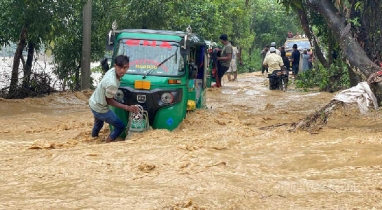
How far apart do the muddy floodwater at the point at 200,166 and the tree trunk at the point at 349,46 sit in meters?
0.63

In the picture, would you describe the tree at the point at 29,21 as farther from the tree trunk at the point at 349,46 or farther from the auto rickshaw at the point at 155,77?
the tree trunk at the point at 349,46

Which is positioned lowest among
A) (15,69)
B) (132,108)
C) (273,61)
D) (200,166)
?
(200,166)

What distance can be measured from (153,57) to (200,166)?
295 cm

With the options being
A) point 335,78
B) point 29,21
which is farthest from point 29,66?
point 335,78

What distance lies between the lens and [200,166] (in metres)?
6.55

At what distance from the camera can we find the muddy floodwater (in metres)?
5.25

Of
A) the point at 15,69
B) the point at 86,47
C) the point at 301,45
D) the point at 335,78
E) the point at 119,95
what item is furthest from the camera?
the point at 301,45

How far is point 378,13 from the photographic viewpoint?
10.6 meters

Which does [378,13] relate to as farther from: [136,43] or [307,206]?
[307,206]

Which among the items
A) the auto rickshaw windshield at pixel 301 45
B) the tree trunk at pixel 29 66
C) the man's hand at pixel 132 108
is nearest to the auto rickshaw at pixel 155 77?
the man's hand at pixel 132 108

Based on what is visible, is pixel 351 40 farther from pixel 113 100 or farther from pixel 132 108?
pixel 113 100

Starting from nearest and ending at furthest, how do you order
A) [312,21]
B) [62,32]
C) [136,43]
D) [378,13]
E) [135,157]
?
[135,157]
[136,43]
[378,13]
[62,32]
[312,21]

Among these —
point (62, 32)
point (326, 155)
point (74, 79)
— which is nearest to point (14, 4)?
point (62, 32)

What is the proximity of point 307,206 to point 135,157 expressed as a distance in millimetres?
2543
